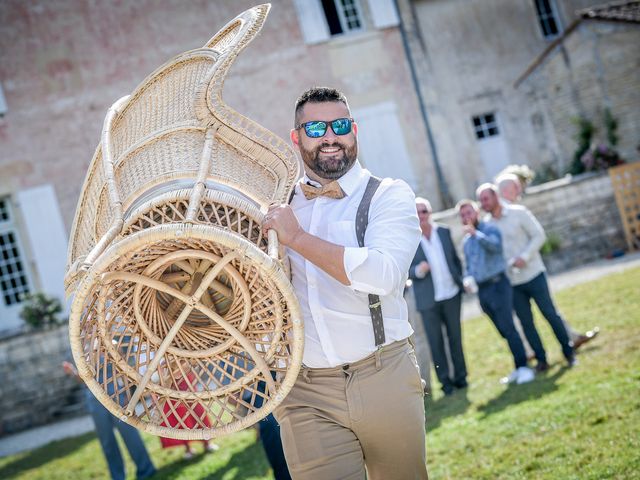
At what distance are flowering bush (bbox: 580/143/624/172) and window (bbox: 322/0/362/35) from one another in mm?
5883

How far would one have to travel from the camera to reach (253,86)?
16.5 m

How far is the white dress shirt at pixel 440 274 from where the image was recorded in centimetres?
750

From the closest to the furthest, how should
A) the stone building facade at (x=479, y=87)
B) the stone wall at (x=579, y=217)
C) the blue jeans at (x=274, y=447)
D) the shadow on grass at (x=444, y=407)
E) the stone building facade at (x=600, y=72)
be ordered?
1. the blue jeans at (x=274, y=447)
2. the shadow on grass at (x=444, y=407)
3. the stone wall at (x=579, y=217)
4. the stone building facade at (x=600, y=72)
5. the stone building facade at (x=479, y=87)

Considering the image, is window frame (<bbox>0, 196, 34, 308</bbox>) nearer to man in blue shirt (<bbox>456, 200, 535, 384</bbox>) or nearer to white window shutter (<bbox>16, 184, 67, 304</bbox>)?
white window shutter (<bbox>16, 184, 67, 304</bbox>)

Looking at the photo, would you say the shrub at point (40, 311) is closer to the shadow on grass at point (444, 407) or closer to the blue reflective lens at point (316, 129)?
the shadow on grass at point (444, 407)

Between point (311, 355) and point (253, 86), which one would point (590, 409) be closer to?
point (311, 355)

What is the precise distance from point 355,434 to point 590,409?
2925 millimetres

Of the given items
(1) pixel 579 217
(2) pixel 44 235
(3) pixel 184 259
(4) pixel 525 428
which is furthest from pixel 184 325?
(1) pixel 579 217

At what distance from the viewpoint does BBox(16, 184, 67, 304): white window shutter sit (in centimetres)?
1501

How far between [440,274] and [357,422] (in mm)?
4726

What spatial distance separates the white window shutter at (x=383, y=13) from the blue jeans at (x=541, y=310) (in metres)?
11.2

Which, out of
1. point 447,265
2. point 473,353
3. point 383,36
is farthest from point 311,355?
point 383,36

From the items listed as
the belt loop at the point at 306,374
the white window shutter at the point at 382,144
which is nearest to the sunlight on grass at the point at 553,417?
the belt loop at the point at 306,374

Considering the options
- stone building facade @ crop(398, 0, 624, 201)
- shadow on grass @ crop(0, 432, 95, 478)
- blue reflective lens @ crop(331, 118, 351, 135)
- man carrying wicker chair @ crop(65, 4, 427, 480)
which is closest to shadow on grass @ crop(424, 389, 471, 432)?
man carrying wicker chair @ crop(65, 4, 427, 480)
